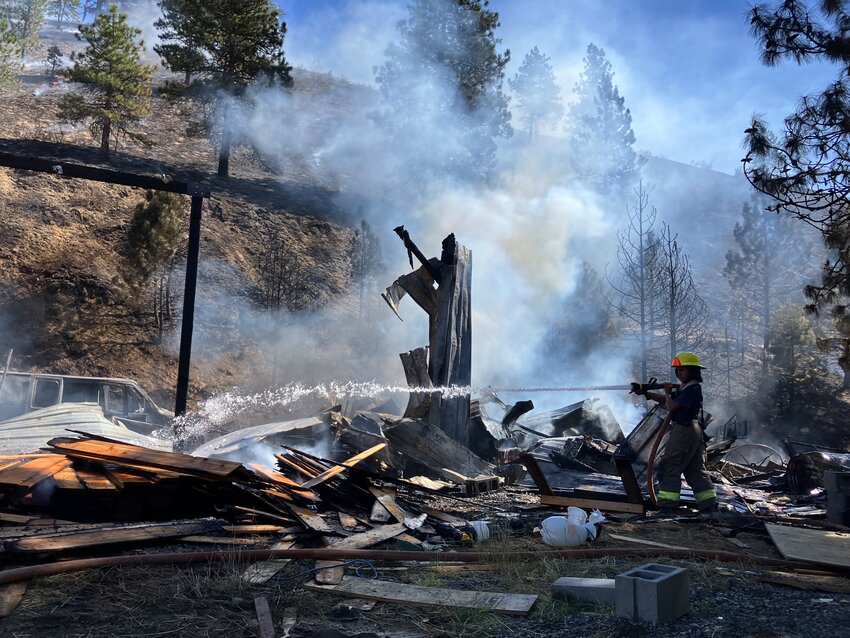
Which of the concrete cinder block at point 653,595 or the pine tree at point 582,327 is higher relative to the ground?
the pine tree at point 582,327

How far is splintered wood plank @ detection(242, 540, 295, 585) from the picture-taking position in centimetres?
394

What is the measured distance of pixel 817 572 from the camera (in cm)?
453

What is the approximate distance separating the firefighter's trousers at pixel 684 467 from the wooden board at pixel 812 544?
47.6 inches

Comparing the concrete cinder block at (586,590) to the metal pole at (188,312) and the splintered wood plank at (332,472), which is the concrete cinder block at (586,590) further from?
the metal pole at (188,312)

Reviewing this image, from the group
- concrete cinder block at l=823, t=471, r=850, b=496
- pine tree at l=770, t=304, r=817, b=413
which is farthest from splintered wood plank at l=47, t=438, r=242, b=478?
pine tree at l=770, t=304, r=817, b=413

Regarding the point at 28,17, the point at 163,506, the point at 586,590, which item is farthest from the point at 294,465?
the point at 28,17

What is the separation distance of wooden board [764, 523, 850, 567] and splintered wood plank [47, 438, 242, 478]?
4290mm

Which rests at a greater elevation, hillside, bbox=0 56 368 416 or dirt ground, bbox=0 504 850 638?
hillside, bbox=0 56 368 416

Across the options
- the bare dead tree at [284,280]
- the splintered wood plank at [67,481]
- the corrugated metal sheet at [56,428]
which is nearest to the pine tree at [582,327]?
the bare dead tree at [284,280]

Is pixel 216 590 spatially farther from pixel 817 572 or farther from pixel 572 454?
pixel 572 454

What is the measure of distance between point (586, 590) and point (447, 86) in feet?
93.3

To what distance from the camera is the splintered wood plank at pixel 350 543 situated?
4.09m

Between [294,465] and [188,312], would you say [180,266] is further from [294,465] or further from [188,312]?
[294,465]

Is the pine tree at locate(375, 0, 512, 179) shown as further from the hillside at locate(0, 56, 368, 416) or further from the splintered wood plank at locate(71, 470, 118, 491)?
the splintered wood plank at locate(71, 470, 118, 491)
